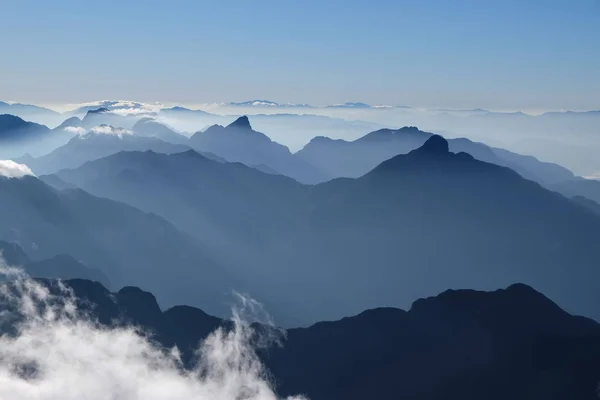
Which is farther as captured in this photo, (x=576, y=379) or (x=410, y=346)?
(x=410, y=346)

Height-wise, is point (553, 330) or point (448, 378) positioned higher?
point (553, 330)

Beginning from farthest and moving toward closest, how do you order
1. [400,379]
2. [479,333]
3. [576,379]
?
[479,333] → [400,379] → [576,379]

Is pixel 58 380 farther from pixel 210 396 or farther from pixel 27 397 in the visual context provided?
pixel 210 396

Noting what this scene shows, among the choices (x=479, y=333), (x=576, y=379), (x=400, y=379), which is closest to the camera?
(x=576, y=379)

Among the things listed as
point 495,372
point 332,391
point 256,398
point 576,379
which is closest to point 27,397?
point 256,398

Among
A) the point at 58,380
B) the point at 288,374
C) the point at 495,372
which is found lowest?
the point at 58,380

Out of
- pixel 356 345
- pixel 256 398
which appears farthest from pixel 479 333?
pixel 256 398

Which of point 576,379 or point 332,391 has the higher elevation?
point 576,379

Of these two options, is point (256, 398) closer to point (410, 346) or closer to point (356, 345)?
point (356, 345)

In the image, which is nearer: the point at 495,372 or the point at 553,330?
the point at 495,372
